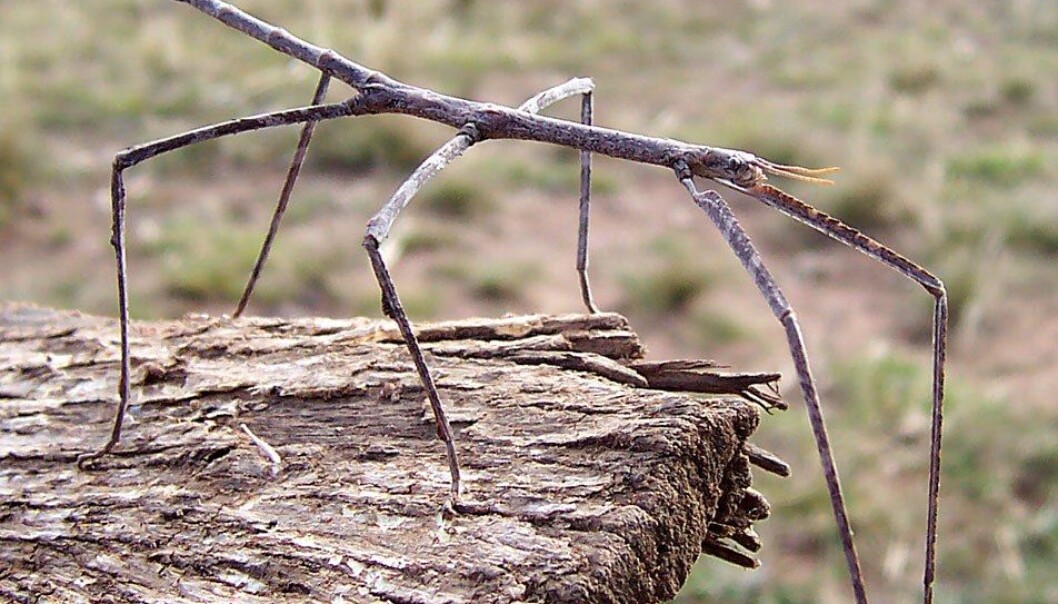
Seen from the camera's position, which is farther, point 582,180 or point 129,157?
point 582,180

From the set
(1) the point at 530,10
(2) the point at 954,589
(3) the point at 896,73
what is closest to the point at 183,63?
(1) the point at 530,10

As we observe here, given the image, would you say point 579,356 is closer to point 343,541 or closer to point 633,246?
point 343,541

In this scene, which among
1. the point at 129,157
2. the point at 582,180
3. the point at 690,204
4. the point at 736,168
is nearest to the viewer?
the point at 736,168

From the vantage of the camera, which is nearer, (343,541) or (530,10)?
(343,541)

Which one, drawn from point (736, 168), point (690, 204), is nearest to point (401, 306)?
point (736, 168)

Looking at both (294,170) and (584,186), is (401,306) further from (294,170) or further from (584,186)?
(294,170)

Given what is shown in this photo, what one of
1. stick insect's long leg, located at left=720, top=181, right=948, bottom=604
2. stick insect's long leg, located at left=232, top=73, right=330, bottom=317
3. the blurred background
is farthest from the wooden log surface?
the blurred background
